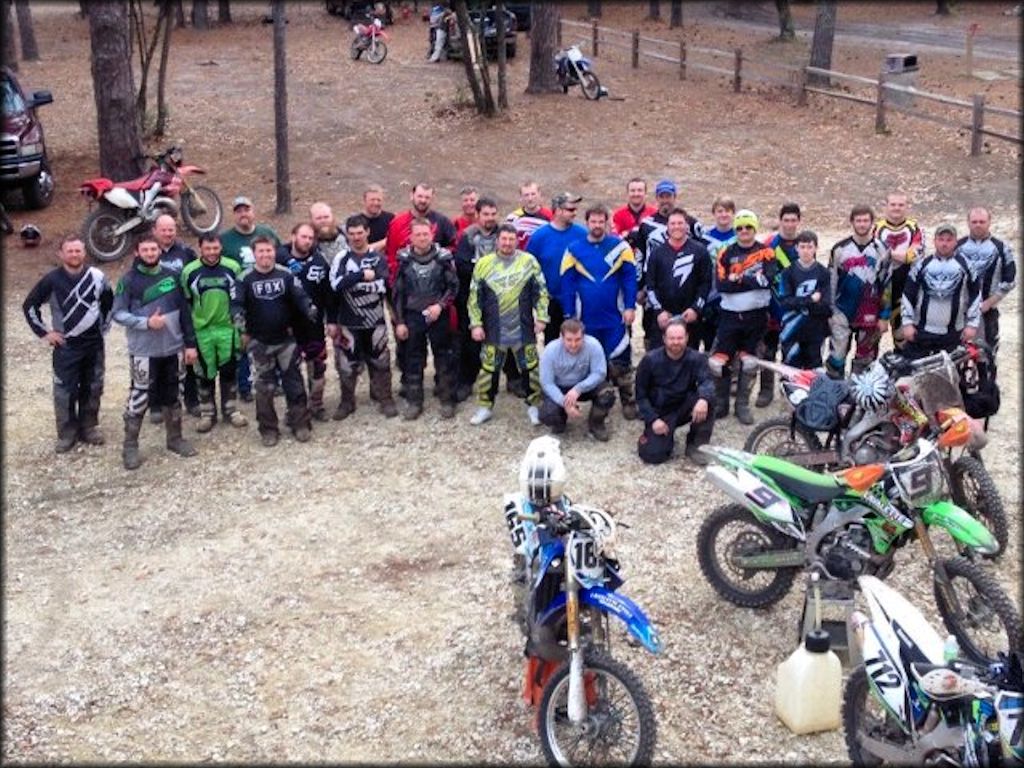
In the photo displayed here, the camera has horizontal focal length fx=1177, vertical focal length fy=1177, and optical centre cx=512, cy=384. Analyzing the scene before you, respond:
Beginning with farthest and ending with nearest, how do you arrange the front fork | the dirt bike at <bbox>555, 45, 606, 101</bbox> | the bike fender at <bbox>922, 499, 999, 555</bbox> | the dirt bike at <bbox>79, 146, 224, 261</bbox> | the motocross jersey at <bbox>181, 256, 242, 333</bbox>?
the dirt bike at <bbox>555, 45, 606, 101</bbox>
the dirt bike at <bbox>79, 146, 224, 261</bbox>
the motocross jersey at <bbox>181, 256, 242, 333</bbox>
the bike fender at <bbox>922, 499, 999, 555</bbox>
the front fork

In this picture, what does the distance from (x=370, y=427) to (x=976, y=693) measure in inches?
225

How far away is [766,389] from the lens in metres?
9.60

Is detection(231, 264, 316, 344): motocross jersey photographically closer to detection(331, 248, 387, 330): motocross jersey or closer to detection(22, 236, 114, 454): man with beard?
detection(331, 248, 387, 330): motocross jersey

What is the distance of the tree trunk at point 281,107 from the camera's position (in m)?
14.9

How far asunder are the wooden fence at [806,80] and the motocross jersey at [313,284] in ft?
41.3

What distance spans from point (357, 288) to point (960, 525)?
16.4ft

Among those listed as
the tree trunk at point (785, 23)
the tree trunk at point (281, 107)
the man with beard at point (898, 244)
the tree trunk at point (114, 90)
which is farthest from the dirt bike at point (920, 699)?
the tree trunk at point (785, 23)

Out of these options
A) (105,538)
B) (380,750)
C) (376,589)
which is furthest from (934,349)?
(105,538)

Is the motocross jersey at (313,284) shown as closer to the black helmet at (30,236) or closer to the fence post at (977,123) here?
the black helmet at (30,236)

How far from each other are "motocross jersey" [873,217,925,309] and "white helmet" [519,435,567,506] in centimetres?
516

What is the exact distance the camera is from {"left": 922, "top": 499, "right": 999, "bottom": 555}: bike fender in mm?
5891

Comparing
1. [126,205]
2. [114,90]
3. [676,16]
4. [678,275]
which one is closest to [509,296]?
[678,275]

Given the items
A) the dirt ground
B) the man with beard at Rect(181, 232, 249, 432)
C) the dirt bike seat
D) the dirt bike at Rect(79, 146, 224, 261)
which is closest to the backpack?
the dirt ground

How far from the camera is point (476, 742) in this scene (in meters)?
5.64
